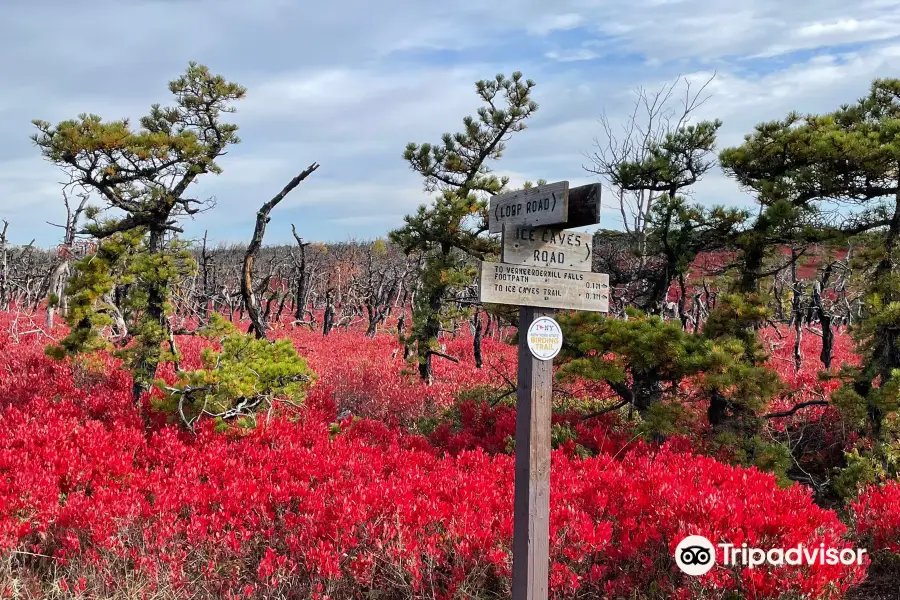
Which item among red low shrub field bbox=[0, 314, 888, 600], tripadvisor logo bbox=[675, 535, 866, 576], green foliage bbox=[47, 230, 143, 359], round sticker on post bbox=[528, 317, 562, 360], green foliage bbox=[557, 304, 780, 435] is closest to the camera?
round sticker on post bbox=[528, 317, 562, 360]

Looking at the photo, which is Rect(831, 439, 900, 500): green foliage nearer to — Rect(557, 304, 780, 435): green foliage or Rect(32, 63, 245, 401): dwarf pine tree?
Rect(557, 304, 780, 435): green foliage

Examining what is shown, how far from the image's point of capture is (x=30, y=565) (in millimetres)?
5094

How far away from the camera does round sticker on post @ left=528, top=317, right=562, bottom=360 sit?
4109 mm

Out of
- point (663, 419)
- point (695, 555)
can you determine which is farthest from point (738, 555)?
point (663, 419)

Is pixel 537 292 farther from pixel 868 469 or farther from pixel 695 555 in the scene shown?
pixel 868 469

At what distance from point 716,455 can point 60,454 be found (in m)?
7.37

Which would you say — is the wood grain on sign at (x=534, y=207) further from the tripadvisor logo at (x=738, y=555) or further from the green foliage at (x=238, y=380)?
the green foliage at (x=238, y=380)

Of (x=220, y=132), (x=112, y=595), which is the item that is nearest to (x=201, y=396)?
(x=112, y=595)

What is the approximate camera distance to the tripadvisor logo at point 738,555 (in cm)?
436

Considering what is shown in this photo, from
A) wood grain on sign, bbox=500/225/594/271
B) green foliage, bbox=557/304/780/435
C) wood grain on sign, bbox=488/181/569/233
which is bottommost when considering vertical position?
green foliage, bbox=557/304/780/435

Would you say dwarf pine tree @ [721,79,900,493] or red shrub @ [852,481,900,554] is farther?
dwarf pine tree @ [721,79,900,493]

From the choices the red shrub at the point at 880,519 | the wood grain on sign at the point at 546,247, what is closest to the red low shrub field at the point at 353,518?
the red shrub at the point at 880,519

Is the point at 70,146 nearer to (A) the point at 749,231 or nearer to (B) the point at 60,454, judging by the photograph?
(B) the point at 60,454

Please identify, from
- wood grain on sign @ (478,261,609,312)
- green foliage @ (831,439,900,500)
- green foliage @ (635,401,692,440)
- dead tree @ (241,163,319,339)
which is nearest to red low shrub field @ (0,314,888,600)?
green foliage @ (635,401,692,440)
